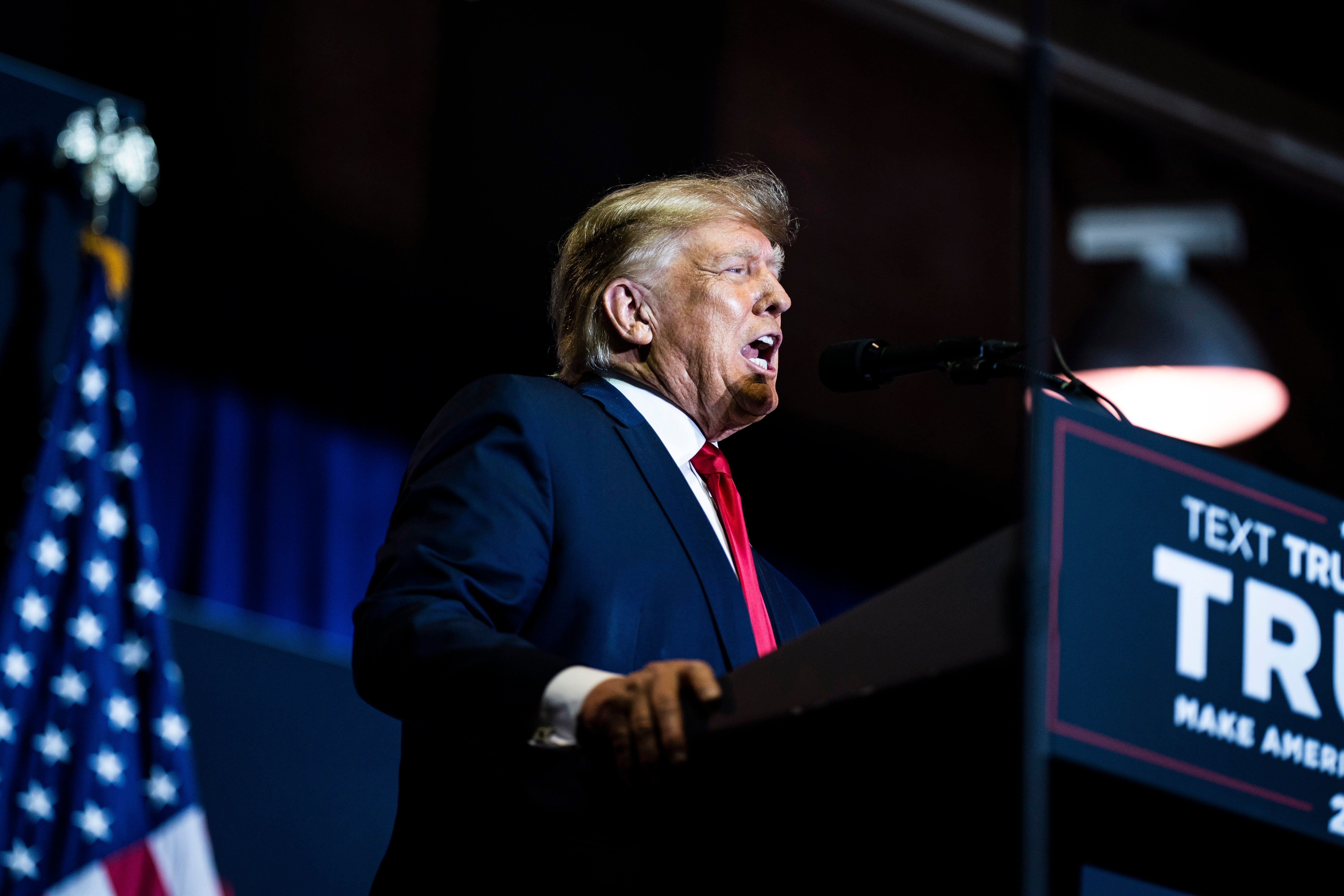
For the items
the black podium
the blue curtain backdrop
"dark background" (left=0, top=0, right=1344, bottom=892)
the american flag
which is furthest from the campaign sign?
the blue curtain backdrop

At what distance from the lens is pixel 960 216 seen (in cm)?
500

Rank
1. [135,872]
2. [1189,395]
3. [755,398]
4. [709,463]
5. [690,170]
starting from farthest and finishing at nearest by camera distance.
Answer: [1189,395] → [690,170] → [135,872] → [755,398] → [709,463]

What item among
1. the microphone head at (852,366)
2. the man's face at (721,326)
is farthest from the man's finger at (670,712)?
the man's face at (721,326)

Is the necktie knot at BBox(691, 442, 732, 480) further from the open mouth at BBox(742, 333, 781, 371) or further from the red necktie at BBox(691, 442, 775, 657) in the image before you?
the open mouth at BBox(742, 333, 781, 371)

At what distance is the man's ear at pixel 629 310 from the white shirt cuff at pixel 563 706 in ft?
2.98

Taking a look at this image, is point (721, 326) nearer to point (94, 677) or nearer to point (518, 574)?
point (518, 574)

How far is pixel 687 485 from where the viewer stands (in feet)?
4.84

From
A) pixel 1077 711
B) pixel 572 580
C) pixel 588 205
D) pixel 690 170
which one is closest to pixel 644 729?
pixel 1077 711

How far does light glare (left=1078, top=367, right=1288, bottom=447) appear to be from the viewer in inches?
171

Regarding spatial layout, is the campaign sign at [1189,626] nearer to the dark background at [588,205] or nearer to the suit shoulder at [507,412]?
the suit shoulder at [507,412]

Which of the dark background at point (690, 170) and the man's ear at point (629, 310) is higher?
the dark background at point (690, 170)

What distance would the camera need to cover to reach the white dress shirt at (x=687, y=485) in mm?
1001

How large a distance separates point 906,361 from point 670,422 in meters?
0.38

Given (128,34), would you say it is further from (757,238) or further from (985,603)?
(985,603)
